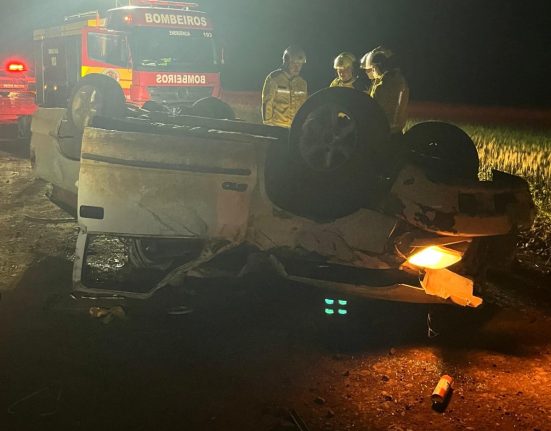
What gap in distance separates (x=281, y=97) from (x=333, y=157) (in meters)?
3.16

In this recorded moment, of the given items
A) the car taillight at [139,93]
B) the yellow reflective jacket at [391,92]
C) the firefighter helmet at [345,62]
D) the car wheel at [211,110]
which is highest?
the firefighter helmet at [345,62]

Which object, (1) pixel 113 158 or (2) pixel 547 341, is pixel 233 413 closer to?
(1) pixel 113 158

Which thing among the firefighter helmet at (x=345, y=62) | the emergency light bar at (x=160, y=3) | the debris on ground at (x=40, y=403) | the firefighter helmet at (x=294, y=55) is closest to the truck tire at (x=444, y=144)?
the firefighter helmet at (x=345, y=62)

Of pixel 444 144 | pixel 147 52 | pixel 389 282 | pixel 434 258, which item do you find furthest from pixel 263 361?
pixel 147 52

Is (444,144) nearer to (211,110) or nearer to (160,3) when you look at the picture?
(211,110)

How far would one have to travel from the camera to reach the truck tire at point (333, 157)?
410 centimetres

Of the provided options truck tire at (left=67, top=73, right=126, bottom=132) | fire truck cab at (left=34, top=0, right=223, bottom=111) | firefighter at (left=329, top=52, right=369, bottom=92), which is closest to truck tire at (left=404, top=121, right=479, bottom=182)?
firefighter at (left=329, top=52, right=369, bottom=92)

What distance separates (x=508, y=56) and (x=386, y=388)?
4545 cm

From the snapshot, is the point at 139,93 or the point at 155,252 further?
the point at 139,93

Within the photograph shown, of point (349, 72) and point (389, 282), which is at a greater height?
point (349, 72)

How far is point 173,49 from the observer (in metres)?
13.8

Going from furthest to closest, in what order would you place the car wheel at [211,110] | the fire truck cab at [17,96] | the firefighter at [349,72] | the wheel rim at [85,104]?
1. the fire truck cab at [17,96]
2. the firefighter at [349,72]
3. the car wheel at [211,110]
4. the wheel rim at [85,104]

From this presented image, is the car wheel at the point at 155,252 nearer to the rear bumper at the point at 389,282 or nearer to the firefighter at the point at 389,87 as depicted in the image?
the rear bumper at the point at 389,282

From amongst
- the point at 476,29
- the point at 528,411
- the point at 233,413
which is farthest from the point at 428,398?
the point at 476,29
